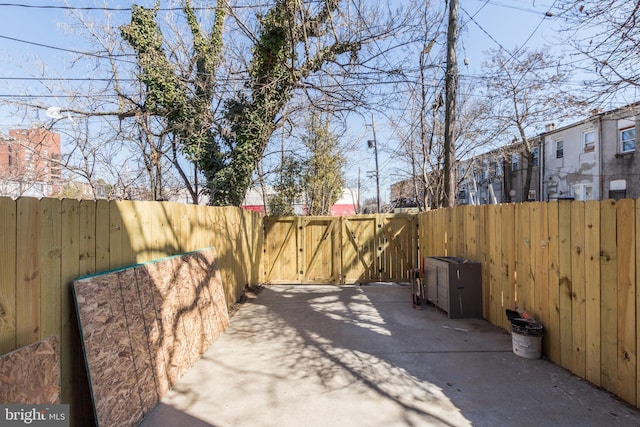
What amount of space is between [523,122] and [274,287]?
13.0 metres

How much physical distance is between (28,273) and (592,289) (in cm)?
451

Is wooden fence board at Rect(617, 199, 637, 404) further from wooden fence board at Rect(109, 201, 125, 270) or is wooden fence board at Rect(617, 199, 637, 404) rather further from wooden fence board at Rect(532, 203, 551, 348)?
wooden fence board at Rect(109, 201, 125, 270)

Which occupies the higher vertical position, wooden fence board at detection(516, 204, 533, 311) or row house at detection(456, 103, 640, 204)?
row house at detection(456, 103, 640, 204)

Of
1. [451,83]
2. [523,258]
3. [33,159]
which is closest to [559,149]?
[451,83]

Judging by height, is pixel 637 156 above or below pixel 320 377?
above

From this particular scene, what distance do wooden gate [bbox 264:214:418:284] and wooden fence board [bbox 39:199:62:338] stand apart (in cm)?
646

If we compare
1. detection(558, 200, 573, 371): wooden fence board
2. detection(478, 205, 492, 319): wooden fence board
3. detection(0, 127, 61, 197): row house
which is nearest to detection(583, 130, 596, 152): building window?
detection(478, 205, 492, 319): wooden fence board

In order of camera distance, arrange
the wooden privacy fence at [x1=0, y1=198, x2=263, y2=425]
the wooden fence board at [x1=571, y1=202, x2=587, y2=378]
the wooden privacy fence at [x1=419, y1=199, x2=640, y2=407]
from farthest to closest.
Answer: the wooden fence board at [x1=571, y1=202, x2=587, y2=378] < the wooden privacy fence at [x1=419, y1=199, x2=640, y2=407] < the wooden privacy fence at [x1=0, y1=198, x2=263, y2=425]

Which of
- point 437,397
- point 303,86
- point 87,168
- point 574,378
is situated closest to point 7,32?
point 87,168

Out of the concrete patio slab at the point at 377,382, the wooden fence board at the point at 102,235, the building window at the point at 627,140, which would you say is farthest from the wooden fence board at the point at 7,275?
the building window at the point at 627,140

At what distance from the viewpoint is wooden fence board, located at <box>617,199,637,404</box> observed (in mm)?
2572

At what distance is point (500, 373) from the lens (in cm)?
327

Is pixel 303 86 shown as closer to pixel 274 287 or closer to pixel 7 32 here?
pixel 274 287

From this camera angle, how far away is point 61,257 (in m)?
2.14
